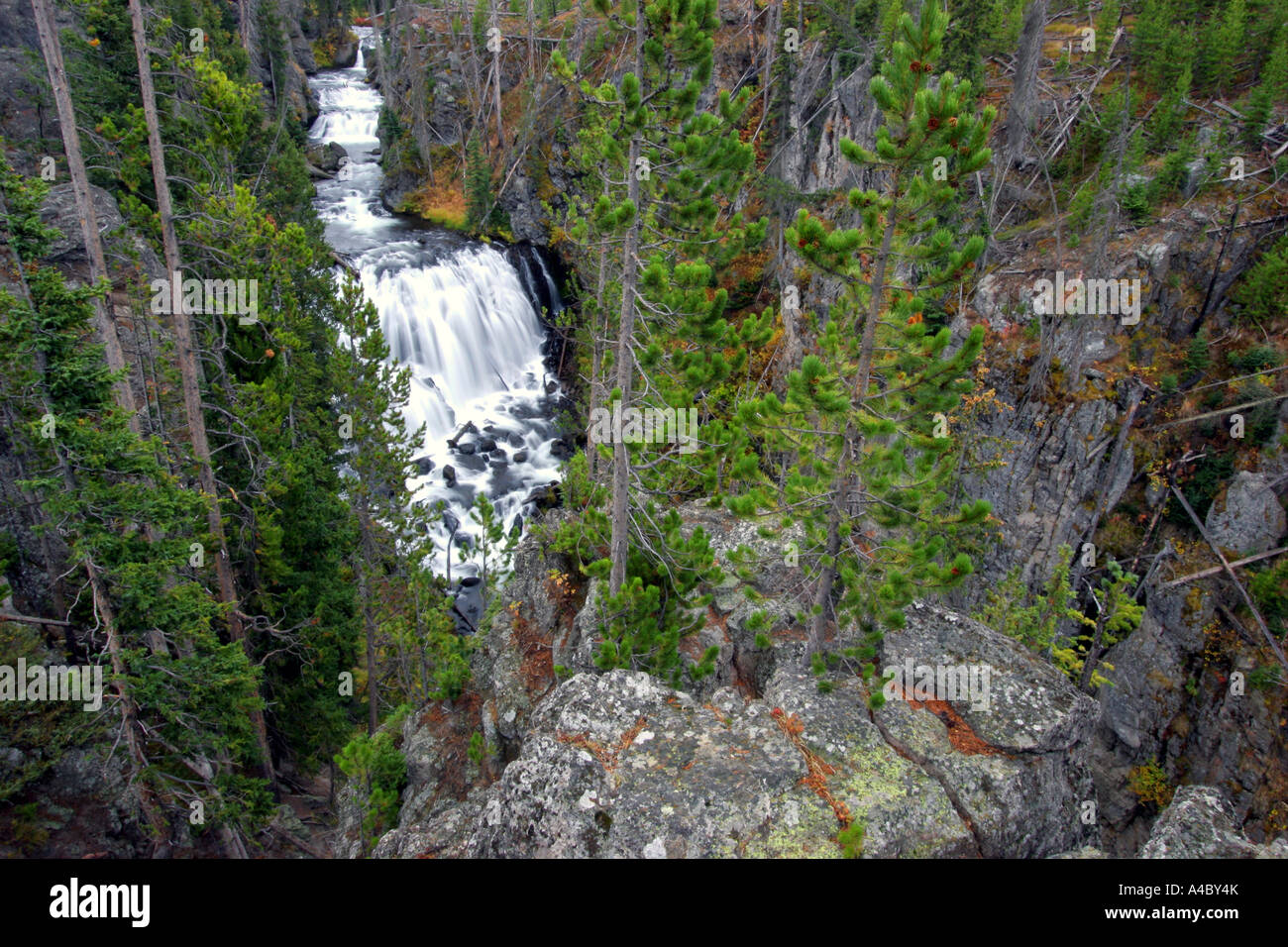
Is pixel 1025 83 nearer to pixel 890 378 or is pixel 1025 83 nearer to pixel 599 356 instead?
pixel 599 356

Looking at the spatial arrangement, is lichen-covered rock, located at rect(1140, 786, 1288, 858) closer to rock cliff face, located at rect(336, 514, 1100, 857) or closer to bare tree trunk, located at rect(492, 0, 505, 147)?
rock cliff face, located at rect(336, 514, 1100, 857)

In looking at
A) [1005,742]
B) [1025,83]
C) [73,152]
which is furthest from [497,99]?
[1005,742]

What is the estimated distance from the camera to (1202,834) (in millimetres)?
6191

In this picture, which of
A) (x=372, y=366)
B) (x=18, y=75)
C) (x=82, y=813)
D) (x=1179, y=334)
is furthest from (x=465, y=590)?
(x=1179, y=334)

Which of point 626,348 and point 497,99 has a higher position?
point 497,99

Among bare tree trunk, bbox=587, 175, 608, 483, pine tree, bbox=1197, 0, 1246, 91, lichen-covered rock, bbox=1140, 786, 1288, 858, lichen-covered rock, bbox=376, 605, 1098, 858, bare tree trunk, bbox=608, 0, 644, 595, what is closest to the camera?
lichen-covered rock, bbox=1140, 786, 1288, 858

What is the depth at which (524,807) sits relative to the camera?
6715 millimetres

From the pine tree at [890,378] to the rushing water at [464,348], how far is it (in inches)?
750

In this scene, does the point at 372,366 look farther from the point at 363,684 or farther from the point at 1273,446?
the point at 1273,446

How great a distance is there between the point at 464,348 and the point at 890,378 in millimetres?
26228

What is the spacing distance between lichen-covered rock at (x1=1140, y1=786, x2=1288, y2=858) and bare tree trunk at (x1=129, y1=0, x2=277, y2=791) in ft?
43.4

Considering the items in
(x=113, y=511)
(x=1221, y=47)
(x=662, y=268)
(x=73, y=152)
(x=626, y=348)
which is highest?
(x=1221, y=47)

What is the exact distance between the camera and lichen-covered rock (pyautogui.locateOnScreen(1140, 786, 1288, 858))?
596 cm

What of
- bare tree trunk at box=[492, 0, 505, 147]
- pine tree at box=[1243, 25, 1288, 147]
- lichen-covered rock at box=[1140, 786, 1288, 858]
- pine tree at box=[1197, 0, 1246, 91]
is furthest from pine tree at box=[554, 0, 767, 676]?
bare tree trunk at box=[492, 0, 505, 147]
